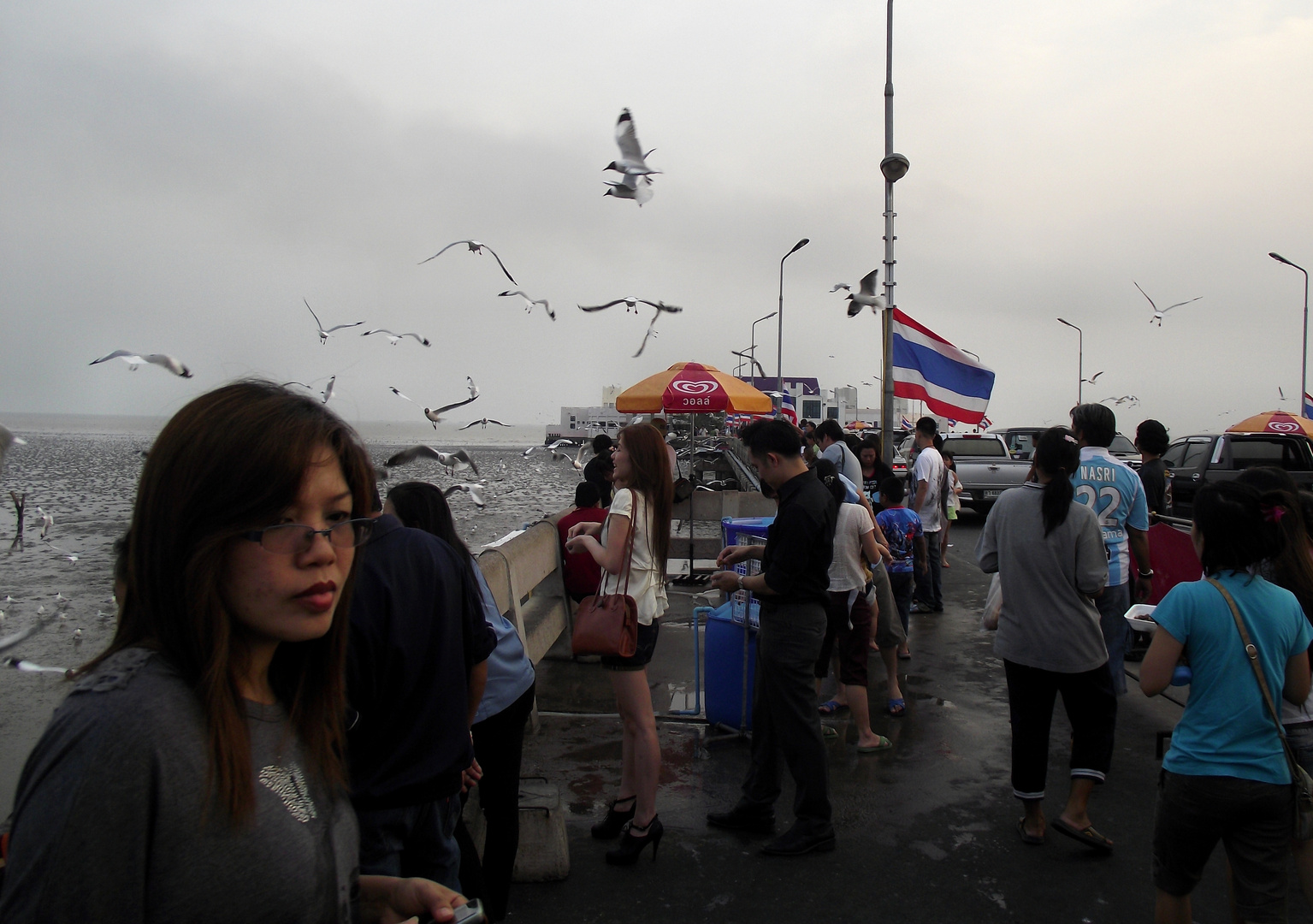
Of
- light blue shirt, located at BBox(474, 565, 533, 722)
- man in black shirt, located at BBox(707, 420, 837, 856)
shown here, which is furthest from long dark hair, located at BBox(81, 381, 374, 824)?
man in black shirt, located at BBox(707, 420, 837, 856)

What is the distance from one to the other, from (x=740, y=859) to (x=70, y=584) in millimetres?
16800

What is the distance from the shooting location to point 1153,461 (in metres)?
7.20

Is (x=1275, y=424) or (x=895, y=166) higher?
(x=895, y=166)

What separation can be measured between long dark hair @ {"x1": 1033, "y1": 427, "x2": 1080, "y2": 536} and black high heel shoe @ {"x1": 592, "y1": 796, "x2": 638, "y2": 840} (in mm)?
2410

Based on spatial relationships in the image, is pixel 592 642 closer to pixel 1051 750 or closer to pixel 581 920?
pixel 581 920

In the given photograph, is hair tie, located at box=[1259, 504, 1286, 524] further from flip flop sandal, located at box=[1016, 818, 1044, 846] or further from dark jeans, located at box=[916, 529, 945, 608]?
dark jeans, located at box=[916, 529, 945, 608]

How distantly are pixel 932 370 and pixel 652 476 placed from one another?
704 cm

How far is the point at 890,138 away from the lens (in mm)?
11070

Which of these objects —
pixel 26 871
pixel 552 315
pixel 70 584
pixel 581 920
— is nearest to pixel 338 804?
pixel 26 871

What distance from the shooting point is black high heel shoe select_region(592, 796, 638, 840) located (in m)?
4.14

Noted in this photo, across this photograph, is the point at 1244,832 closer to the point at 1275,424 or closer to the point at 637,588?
the point at 637,588

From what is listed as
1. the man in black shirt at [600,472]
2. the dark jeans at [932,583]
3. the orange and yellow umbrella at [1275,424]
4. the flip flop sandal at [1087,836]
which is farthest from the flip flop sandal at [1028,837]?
the orange and yellow umbrella at [1275,424]

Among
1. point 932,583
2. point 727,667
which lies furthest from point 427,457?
point 932,583

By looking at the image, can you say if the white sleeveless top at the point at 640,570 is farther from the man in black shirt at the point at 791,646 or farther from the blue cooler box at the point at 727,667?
the blue cooler box at the point at 727,667
